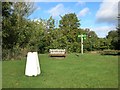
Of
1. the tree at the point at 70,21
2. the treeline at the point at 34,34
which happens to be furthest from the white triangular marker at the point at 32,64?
the tree at the point at 70,21

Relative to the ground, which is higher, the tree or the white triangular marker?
the tree

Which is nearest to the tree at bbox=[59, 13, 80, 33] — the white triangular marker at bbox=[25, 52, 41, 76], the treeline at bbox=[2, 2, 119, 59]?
the treeline at bbox=[2, 2, 119, 59]

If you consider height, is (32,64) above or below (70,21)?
below

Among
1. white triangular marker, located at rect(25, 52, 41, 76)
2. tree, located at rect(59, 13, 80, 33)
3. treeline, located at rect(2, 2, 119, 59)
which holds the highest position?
tree, located at rect(59, 13, 80, 33)

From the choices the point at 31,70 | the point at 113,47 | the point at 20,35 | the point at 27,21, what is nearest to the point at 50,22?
the point at 113,47

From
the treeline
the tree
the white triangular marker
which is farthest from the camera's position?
the tree

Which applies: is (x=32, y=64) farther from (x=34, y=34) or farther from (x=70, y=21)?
(x=70, y=21)

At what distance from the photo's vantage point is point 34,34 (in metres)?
37.2

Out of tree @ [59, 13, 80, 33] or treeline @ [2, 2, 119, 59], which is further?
tree @ [59, 13, 80, 33]

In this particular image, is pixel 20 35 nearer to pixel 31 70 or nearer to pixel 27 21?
pixel 27 21

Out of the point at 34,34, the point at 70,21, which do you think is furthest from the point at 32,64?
the point at 70,21

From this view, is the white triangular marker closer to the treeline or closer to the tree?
the treeline

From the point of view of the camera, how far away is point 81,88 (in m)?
8.45

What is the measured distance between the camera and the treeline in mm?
25180
